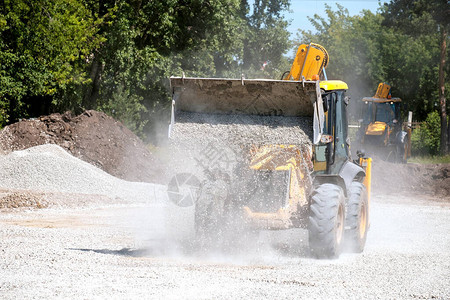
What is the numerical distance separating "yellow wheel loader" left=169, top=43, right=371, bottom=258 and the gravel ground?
47 centimetres

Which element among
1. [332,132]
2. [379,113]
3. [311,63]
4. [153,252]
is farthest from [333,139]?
[379,113]

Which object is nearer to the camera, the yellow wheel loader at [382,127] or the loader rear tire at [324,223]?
the loader rear tire at [324,223]

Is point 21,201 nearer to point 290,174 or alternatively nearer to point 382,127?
point 290,174

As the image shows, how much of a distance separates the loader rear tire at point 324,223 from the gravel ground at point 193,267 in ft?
0.54

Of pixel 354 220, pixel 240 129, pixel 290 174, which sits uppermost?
pixel 240 129

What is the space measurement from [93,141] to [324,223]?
47.2 ft

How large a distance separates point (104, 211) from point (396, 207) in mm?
7939

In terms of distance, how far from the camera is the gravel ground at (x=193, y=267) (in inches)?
255

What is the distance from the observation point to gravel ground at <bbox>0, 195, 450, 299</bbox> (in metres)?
6.49

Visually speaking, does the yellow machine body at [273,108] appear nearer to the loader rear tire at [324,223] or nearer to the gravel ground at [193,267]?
the loader rear tire at [324,223]

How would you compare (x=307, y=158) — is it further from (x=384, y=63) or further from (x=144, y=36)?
(x=384, y=63)

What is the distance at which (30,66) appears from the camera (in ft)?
79.2

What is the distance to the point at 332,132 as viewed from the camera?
9.81 m

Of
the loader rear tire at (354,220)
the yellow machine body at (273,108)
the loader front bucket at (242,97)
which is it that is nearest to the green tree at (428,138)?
the loader rear tire at (354,220)
